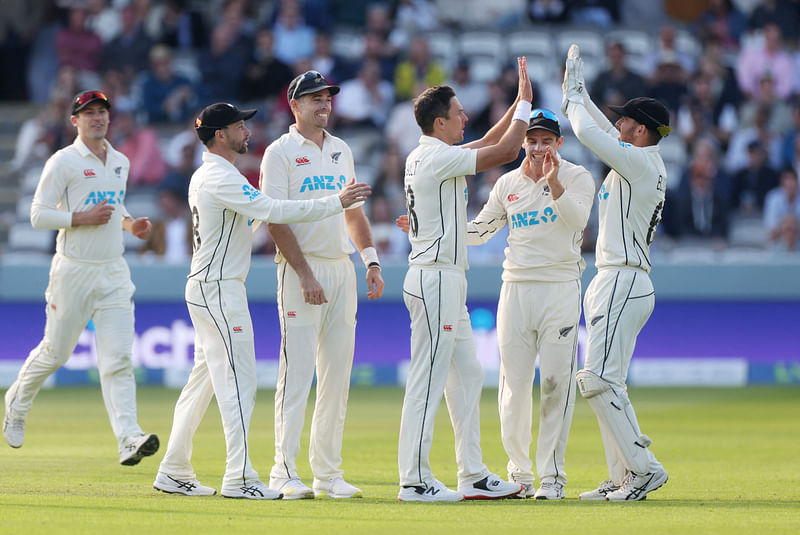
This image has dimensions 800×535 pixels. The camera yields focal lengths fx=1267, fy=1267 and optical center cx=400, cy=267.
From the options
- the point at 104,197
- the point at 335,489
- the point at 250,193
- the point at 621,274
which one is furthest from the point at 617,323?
the point at 104,197

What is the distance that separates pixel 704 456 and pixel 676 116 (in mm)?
9086

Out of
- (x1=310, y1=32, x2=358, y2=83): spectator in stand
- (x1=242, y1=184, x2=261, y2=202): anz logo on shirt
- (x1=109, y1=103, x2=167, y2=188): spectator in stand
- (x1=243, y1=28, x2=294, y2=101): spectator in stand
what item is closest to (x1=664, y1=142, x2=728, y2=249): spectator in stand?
(x1=310, y1=32, x2=358, y2=83): spectator in stand

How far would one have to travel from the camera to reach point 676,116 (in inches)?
715

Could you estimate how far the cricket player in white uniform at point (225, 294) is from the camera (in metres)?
7.67

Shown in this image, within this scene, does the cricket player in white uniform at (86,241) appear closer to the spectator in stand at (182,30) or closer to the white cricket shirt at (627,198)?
the white cricket shirt at (627,198)

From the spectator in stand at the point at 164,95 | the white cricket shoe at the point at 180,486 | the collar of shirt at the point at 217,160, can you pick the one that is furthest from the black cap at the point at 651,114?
the spectator in stand at the point at 164,95

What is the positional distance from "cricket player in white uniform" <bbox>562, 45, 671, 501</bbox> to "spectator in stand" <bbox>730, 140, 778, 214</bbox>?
956 cm

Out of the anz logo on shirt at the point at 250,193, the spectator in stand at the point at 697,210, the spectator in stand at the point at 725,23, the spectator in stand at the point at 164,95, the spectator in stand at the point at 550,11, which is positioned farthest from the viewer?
the spectator in stand at the point at 550,11

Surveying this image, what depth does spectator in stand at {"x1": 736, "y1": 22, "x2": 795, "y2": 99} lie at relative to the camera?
1898cm

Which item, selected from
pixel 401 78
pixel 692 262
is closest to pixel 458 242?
pixel 692 262

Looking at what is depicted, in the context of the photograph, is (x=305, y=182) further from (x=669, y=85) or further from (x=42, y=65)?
(x=42, y=65)

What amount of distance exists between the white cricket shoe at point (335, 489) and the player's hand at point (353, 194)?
5.76 ft

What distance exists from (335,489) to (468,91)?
11559mm

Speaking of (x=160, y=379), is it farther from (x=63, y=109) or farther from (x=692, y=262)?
(x=692, y=262)
